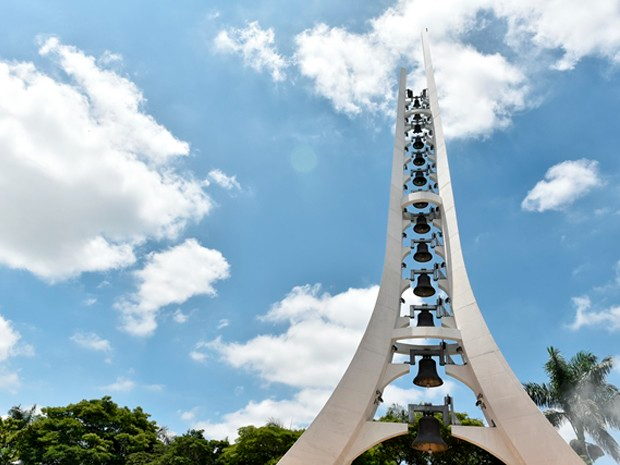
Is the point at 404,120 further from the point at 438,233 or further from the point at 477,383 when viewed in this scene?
the point at 477,383

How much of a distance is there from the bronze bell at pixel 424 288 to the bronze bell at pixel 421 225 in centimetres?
215

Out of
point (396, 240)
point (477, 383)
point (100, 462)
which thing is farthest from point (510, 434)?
point (100, 462)

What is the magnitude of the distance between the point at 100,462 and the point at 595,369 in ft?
84.6

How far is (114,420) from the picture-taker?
31.4 meters

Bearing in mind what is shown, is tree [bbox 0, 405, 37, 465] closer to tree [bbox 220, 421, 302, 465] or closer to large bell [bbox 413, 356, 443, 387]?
tree [bbox 220, 421, 302, 465]

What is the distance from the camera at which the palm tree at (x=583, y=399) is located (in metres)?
24.6

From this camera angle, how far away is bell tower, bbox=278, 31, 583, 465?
14195 mm

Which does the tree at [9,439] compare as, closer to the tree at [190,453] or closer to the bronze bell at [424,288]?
the tree at [190,453]

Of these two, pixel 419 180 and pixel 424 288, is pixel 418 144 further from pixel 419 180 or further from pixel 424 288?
pixel 424 288

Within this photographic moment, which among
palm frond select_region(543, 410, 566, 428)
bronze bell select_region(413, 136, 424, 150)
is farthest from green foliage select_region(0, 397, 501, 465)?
bronze bell select_region(413, 136, 424, 150)

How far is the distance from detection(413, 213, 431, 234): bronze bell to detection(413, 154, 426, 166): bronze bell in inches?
113

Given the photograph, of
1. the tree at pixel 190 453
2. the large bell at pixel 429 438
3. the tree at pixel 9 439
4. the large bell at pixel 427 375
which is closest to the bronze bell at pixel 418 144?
the large bell at pixel 427 375

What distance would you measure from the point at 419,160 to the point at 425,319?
727cm

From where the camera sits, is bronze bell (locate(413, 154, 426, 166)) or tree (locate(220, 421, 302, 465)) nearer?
bronze bell (locate(413, 154, 426, 166))
